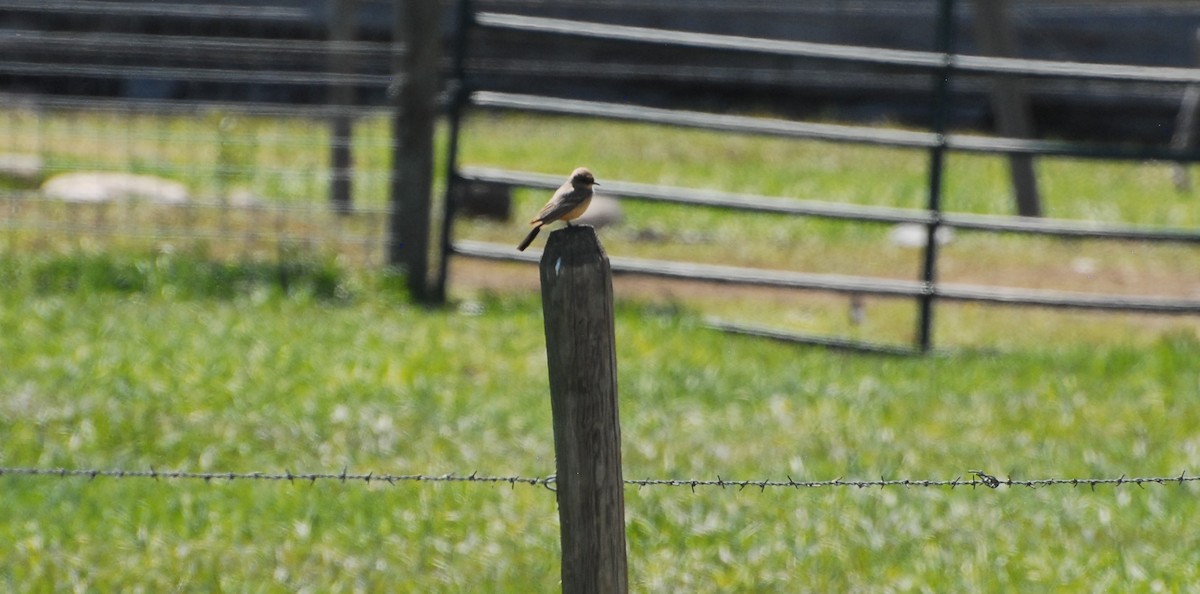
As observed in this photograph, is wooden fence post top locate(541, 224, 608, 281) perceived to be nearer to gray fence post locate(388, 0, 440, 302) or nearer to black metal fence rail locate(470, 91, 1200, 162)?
black metal fence rail locate(470, 91, 1200, 162)

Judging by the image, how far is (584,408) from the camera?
3.28 metres

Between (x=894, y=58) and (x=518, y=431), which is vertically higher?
(x=894, y=58)

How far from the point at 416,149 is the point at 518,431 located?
276 centimetres

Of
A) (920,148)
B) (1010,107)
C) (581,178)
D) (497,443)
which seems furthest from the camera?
(1010,107)

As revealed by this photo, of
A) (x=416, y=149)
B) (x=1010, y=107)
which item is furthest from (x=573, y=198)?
(x=1010, y=107)

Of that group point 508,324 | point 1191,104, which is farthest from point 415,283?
point 1191,104

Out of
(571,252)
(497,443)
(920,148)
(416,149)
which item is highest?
(571,252)

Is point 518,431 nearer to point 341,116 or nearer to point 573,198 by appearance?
point 573,198

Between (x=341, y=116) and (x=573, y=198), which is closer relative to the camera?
(x=573, y=198)

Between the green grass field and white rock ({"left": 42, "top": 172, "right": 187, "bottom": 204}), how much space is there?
42.2 inches

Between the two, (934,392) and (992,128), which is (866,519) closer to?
(934,392)

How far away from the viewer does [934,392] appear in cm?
727

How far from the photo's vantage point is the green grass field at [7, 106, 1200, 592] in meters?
5.15

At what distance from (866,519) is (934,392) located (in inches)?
71.2
